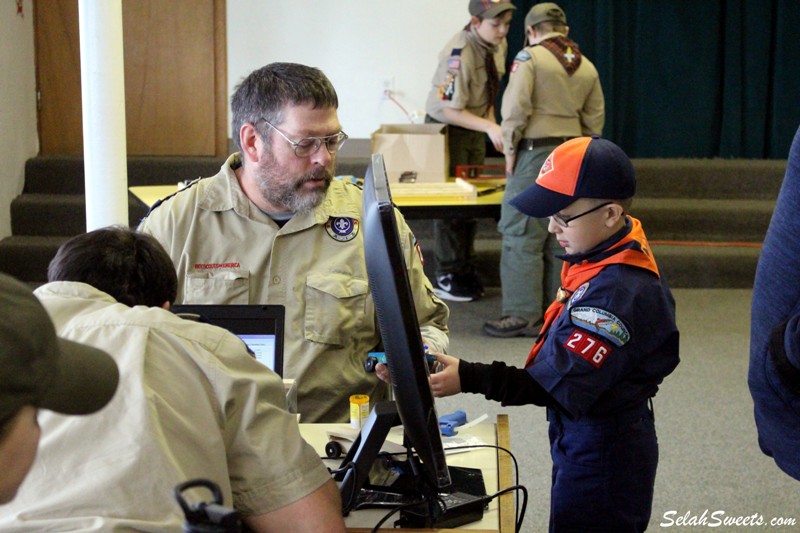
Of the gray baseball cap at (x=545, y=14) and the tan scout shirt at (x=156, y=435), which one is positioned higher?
the gray baseball cap at (x=545, y=14)

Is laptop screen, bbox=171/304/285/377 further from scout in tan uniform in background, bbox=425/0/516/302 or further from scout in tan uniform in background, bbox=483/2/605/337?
scout in tan uniform in background, bbox=425/0/516/302

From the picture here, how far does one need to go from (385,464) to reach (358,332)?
53cm

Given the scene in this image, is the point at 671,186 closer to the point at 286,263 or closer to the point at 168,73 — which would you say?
the point at 168,73

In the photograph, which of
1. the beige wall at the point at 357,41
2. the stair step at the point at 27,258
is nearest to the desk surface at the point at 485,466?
the stair step at the point at 27,258

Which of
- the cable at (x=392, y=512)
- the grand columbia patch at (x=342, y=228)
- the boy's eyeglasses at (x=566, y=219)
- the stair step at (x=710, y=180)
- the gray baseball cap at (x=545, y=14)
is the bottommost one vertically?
the stair step at (x=710, y=180)

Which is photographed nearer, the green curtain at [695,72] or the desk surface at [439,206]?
the desk surface at [439,206]

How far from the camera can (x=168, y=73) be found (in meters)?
6.92

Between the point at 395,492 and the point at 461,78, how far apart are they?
4.05m

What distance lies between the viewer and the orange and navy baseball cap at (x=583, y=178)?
1.98 m

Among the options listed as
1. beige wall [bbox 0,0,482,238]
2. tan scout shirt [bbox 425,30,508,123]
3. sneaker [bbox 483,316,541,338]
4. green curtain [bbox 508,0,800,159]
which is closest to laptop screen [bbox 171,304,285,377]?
sneaker [bbox 483,316,541,338]

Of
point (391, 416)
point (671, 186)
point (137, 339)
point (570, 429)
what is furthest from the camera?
point (671, 186)

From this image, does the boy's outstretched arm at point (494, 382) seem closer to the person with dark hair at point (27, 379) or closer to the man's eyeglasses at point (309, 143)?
the man's eyeglasses at point (309, 143)

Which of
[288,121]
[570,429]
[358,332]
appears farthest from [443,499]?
[288,121]

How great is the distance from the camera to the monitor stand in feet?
5.33
